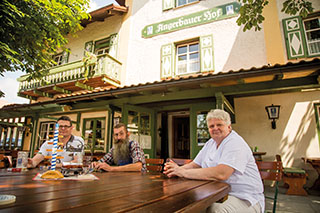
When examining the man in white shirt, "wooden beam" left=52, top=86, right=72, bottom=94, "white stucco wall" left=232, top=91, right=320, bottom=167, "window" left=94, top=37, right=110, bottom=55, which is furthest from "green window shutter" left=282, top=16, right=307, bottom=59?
"wooden beam" left=52, top=86, right=72, bottom=94

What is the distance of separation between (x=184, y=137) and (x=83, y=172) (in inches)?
258

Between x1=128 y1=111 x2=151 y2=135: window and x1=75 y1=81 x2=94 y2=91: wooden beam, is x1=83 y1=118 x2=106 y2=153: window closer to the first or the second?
x1=75 y1=81 x2=94 y2=91: wooden beam

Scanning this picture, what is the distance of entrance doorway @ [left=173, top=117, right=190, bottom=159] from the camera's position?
7.98 meters

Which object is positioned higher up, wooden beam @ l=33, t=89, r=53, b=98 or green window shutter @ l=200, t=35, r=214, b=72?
green window shutter @ l=200, t=35, r=214, b=72

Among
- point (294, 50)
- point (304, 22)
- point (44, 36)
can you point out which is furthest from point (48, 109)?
point (304, 22)

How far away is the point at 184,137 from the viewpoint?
8.25 m

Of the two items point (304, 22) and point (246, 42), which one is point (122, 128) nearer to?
point (246, 42)

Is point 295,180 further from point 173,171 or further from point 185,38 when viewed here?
point 185,38

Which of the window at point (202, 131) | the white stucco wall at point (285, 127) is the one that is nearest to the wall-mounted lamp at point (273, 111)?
the white stucco wall at point (285, 127)

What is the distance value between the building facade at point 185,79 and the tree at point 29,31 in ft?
2.69

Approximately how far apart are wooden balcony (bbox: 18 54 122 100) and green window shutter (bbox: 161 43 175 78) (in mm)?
2042

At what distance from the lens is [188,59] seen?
25.0 feet

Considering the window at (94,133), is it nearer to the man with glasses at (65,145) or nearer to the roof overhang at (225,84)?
the roof overhang at (225,84)

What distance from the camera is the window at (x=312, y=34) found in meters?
5.80
